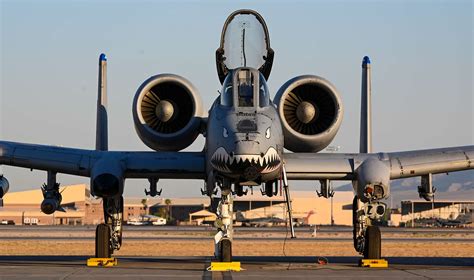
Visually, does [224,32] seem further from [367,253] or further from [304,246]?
[304,246]

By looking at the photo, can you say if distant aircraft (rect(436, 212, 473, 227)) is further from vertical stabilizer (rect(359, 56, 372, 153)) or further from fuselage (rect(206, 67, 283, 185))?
fuselage (rect(206, 67, 283, 185))

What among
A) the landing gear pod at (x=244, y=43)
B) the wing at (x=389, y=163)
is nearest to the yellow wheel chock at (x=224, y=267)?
the wing at (x=389, y=163)

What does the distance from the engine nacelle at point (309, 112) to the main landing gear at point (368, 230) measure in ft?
7.02

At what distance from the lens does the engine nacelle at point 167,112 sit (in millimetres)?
23859

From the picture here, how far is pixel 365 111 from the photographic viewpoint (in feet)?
84.9

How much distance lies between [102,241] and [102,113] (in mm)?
4287

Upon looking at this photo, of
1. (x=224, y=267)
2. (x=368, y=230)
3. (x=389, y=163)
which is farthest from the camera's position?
(x=389, y=163)

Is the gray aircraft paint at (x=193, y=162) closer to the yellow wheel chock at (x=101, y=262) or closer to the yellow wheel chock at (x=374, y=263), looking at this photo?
the yellow wheel chock at (x=374, y=263)

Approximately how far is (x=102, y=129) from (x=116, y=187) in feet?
12.0

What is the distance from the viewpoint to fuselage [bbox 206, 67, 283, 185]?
1986 centimetres

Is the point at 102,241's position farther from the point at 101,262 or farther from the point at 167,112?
→ the point at 167,112

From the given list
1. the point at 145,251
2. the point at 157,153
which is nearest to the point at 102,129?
the point at 157,153

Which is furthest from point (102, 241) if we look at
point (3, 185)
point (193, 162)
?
point (3, 185)

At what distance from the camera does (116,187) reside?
2225 cm
